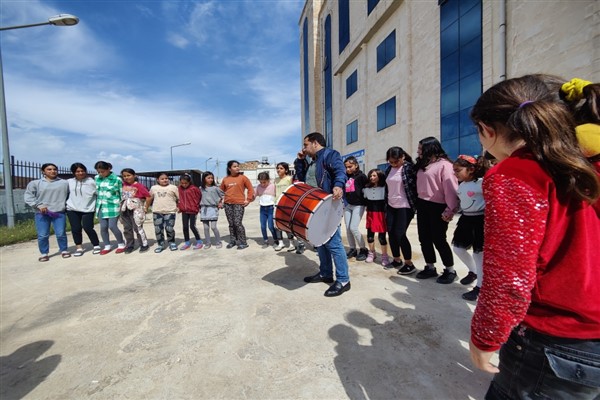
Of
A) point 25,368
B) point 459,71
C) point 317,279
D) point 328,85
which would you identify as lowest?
point 25,368

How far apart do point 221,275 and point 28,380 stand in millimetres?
2267

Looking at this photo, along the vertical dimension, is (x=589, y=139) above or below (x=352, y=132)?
below

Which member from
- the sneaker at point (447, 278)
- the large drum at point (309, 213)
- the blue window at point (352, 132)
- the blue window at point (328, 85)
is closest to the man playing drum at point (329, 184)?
the large drum at point (309, 213)

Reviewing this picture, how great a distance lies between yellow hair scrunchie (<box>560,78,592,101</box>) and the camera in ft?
2.73

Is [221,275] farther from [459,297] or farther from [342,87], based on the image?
[342,87]

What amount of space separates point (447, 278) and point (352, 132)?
18076 millimetres

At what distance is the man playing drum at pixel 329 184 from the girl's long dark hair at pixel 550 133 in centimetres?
222

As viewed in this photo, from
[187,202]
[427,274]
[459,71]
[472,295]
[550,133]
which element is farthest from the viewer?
[459,71]

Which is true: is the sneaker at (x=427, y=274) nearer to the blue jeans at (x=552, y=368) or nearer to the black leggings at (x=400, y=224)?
the black leggings at (x=400, y=224)

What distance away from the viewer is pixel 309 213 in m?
2.88

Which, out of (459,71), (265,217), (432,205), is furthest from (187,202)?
(459,71)

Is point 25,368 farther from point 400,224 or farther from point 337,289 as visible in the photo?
→ point 400,224

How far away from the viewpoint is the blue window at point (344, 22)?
65.4ft

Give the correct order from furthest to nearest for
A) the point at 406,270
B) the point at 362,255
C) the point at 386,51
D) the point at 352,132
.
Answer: the point at 352,132
the point at 386,51
the point at 362,255
the point at 406,270
